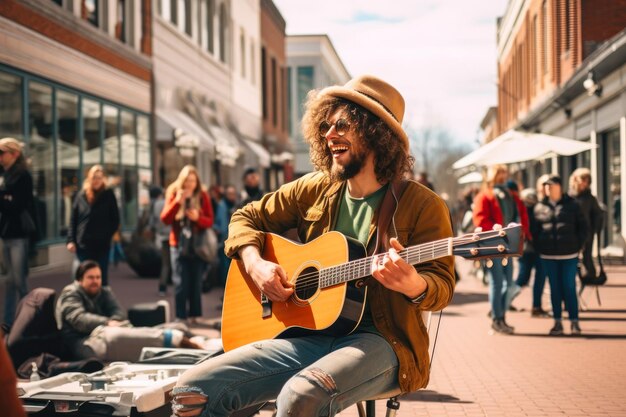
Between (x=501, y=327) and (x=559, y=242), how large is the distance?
1.18m

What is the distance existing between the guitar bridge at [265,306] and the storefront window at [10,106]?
12.1m

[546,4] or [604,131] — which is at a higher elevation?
[546,4]

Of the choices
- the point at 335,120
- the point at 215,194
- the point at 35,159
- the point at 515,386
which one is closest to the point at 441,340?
the point at 515,386

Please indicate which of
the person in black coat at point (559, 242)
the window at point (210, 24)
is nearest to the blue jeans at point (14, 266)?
the person in black coat at point (559, 242)

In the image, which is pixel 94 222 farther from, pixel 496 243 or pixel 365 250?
pixel 496 243

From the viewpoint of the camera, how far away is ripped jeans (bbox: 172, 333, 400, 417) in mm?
3098

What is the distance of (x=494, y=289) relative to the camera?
31.5ft

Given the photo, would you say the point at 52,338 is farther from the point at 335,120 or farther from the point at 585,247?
the point at 585,247

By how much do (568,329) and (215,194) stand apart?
37.5ft

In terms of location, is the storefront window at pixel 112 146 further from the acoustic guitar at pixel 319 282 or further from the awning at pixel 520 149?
the acoustic guitar at pixel 319 282

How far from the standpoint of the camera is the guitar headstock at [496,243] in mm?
3104

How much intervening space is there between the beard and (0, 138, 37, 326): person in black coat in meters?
6.72

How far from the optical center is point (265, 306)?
12.0 feet

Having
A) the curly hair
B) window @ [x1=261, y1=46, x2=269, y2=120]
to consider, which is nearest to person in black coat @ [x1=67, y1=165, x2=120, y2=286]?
the curly hair
